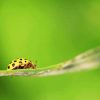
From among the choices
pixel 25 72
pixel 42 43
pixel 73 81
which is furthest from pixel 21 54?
pixel 25 72

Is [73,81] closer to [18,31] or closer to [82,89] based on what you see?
[82,89]

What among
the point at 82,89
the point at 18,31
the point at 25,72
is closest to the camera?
the point at 25,72

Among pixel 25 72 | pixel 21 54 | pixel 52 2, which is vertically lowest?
pixel 25 72

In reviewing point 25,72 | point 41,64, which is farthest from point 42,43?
point 25,72

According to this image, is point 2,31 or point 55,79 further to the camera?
point 2,31

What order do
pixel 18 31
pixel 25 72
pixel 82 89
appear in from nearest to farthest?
pixel 25 72 < pixel 82 89 < pixel 18 31

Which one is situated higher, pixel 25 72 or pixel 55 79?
pixel 55 79

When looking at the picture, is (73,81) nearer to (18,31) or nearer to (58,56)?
(58,56)
